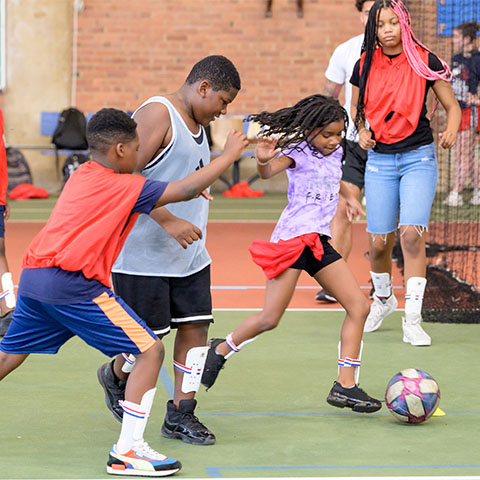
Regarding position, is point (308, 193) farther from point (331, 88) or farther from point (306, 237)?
point (331, 88)

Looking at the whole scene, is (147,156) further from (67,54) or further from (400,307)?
(67,54)

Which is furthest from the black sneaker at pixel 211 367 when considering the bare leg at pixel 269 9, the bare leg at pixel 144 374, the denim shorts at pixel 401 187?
the bare leg at pixel 269 9

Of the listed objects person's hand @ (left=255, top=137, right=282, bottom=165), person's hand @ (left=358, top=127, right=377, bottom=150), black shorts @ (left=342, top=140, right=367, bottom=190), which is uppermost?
person's hand @ (left=255, top=137, right=282, bottom=165)

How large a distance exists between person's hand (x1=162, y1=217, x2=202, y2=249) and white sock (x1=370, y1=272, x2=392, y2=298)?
9.13ft

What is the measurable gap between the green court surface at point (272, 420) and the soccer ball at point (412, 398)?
0.21ft

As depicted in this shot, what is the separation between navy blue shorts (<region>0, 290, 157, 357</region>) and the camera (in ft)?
12.6

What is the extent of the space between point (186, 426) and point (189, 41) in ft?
43.7

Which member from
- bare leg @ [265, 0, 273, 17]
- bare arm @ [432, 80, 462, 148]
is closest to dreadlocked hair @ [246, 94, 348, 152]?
bare arm @ [432, 80, 462, 148]

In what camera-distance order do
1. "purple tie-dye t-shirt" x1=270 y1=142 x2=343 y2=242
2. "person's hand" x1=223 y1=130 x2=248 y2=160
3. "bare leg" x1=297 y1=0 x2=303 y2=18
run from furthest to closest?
"bare leg" x1=297 y1=0 x2=303 y2=18, "purple tie-dye t-shirt" x1=270 y1=142 x2=343 y2=242, "person's hand" x1=223 y1=130 x2=248 y2=160

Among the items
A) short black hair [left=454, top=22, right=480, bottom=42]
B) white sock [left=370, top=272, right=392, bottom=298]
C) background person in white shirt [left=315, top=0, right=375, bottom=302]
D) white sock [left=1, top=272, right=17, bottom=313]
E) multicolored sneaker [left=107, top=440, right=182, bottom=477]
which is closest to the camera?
multicolored sneaker [left=107, top=440, right=182, bottom=477]

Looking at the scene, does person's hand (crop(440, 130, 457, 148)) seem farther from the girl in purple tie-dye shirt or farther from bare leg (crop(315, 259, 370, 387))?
bare leg (crop(315, 259, 370, 387))

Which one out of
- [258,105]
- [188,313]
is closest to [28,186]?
[258,105]

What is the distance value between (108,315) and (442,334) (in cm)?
333

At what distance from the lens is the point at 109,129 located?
3.88 meters
